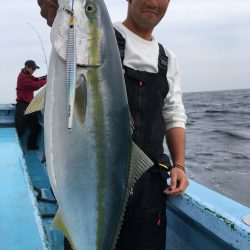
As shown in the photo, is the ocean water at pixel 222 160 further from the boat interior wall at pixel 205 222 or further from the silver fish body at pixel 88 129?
the silver fish body at pixel 88 129

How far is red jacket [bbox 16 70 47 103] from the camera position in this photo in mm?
9258

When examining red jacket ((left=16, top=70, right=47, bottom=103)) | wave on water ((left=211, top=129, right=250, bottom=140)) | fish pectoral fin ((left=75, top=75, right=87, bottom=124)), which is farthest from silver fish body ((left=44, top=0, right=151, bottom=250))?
wave on water ((left=211, top=129, right=250, bottom=140))

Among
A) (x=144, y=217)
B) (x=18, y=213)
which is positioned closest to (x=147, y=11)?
(x=144, y=217)

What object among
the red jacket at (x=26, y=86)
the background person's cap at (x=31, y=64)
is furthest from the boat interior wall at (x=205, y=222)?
the background person's cap at (x=31, y=64)

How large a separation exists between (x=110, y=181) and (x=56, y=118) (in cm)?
37

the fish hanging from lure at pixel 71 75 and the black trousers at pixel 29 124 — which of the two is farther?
the black trousers at pixel 29 124

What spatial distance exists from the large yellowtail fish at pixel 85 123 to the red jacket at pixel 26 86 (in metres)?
7.75

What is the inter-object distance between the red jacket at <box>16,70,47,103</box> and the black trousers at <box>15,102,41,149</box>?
0.15 m

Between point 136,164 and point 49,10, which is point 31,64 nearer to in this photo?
point 49,10

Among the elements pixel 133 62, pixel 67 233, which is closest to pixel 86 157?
pixel 67 233

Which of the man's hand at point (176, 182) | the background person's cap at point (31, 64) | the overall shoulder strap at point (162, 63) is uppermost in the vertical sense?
the background person's cap at point (31, 64)

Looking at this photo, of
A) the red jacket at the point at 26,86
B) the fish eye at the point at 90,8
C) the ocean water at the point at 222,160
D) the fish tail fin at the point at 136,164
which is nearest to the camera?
the fish eye at the point at 90,8

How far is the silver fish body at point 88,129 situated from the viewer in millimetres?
1597

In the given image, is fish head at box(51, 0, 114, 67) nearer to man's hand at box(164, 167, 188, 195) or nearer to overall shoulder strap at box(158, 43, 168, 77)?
overall shoulder strap at box(158, 43, 168, 77)
